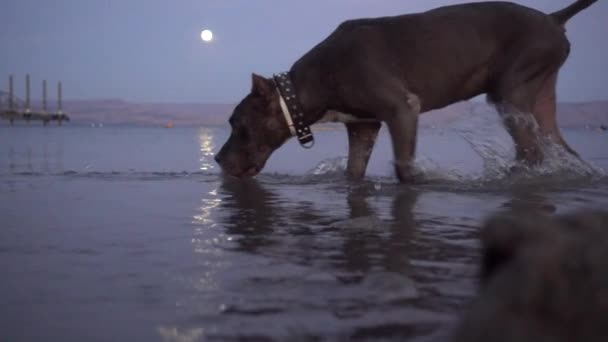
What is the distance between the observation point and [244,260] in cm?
183

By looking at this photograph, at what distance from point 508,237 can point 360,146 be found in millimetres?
4631

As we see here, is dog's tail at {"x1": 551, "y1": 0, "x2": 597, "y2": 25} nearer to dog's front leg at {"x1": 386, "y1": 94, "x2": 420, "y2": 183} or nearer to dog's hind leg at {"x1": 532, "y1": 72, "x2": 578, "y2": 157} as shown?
dog's hind leg at {"x1": 532, "y1": 72, "x2": 578, "y2": 157}

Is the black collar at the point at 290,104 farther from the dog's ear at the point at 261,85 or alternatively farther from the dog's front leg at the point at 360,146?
the dog's front leg at the point at 360,146

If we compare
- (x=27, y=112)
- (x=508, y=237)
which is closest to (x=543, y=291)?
(x=508, y=237)

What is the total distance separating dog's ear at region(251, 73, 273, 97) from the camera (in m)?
4.74

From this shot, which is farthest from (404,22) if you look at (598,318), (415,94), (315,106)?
(598,318)

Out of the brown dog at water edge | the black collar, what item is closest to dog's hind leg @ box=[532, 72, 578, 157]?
the brown dog at water edge

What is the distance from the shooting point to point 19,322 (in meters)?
1.22

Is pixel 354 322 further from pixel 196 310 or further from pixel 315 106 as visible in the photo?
pixel 315 106

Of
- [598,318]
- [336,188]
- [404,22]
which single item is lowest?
[336,188]

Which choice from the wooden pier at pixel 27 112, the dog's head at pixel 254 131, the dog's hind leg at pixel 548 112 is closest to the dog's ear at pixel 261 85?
the dog's head at pixel 254 131

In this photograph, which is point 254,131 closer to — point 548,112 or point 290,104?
point 290,104

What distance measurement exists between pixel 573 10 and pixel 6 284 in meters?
4.73

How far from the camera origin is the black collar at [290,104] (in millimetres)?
4793
